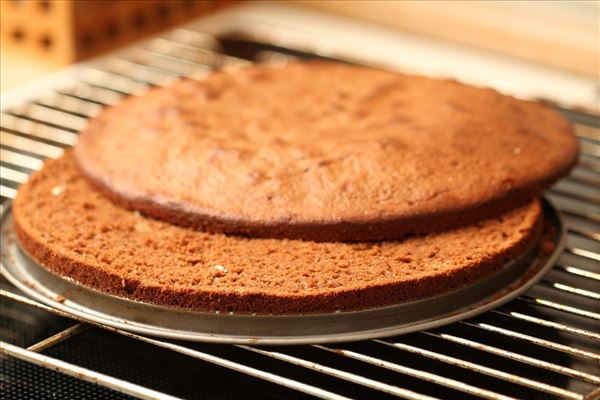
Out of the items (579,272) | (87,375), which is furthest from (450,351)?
(87,375)

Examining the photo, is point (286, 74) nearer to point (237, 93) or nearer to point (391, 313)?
point (237, 93)

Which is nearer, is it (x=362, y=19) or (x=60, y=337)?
(x=60, y=337)

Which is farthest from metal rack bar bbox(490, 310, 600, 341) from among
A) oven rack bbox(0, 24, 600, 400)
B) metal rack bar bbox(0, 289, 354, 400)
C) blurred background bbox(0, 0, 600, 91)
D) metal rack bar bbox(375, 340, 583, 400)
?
blurred background bbox(0, 0, 600, 91)

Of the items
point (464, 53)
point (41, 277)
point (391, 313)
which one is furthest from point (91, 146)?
point (464, 53)

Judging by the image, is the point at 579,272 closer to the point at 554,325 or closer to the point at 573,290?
the point at 573,290

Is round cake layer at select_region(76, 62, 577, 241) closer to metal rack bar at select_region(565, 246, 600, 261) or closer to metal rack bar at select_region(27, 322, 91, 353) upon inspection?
metal rack bar at select_region(565, 246, 600, 261)

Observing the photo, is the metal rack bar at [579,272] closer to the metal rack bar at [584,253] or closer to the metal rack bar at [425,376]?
the metal rack bar at [584,253]
